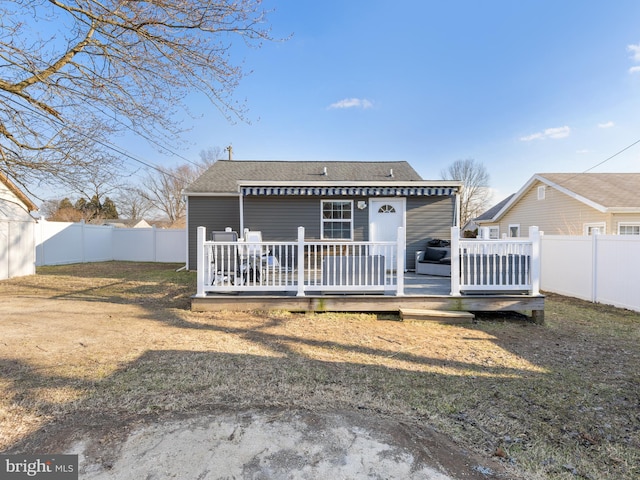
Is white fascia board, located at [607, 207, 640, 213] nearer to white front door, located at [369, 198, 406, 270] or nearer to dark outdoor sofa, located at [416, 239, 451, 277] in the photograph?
dark outdoor sofa, located at [416, 239, 451, 277]

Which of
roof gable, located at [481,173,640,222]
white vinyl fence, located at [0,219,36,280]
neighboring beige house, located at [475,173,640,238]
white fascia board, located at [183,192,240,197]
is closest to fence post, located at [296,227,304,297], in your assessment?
white fascia board, located at [183,192,240,197]

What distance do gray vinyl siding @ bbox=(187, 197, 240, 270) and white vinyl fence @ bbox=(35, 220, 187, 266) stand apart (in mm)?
5250

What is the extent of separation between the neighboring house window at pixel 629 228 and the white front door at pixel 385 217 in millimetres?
8118

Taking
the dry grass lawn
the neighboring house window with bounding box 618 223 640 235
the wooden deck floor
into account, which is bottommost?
the dry grass lawn

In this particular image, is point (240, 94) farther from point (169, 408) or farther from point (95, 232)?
point (95, 232)

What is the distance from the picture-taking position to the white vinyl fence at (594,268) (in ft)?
20.7

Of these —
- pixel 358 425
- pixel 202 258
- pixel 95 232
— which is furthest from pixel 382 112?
pixel 95 232

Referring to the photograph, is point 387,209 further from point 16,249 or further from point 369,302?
point 16,249

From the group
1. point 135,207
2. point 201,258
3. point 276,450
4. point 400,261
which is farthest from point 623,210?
point 135,207

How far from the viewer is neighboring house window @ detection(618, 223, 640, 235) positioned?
10852 millimetres

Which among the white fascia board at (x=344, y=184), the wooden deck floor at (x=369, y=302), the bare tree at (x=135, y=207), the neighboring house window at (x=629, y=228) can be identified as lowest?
the wooden deck floor at (x=369, y=302)

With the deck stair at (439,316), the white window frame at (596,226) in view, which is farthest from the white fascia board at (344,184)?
the white window frame at (596,226)

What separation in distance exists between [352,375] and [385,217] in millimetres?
6977

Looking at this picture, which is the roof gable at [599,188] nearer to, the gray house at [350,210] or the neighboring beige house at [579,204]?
the neighboring beige house at [579,204]
